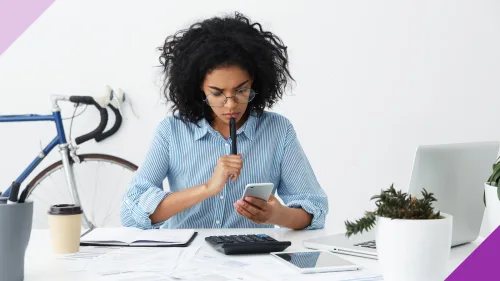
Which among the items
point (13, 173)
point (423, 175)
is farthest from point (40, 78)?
point (423, 175)

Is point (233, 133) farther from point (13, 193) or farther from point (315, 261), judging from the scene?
point (13, 193)

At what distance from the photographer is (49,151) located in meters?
3.17

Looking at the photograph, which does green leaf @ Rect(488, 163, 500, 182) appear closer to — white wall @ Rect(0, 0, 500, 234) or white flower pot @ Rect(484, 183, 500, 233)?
white flower pot @ Rect(484, 183, 500, 233)

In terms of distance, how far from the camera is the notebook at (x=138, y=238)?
57.1 inches

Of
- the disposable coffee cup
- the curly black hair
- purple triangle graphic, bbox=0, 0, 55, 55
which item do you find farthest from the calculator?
purple triangle graphic, bbox=0, 0, 55, 55

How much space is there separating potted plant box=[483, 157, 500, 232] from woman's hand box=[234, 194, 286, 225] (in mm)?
555

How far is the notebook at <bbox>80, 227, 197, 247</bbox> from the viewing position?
4.76ft

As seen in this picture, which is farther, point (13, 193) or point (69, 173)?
point (69, 173)

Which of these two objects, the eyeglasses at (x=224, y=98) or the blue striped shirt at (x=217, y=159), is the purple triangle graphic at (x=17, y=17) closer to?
the blue striped shirt at (x=217, y=159)

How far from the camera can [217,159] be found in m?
1.99

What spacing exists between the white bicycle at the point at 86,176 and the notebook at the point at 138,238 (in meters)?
1.58

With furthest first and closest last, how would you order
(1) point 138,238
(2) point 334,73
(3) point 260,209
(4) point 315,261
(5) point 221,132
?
(2) point 334,73
(5) point 221,132
(3) point 260,209
(1) point 138,238
(4) point 315,261

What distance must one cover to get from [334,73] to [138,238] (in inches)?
76.2

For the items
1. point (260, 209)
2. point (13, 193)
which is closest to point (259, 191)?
point (260, 209)
